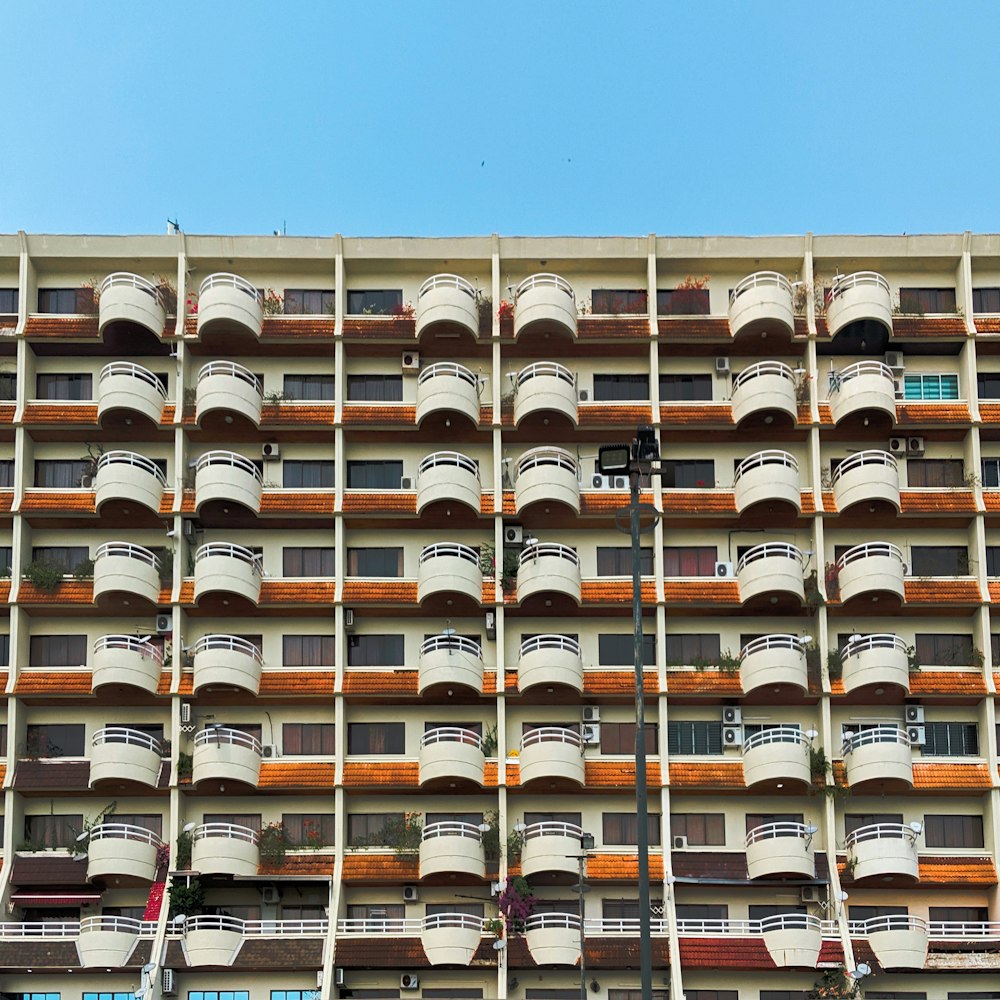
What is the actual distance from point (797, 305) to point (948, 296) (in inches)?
239

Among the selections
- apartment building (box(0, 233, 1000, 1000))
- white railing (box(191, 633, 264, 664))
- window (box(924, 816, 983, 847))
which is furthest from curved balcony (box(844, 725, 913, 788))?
white railing (box(191, 633, 264, 664))

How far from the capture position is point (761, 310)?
206 feet

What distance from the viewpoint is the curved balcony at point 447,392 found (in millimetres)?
62094

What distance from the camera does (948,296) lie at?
66062 mm

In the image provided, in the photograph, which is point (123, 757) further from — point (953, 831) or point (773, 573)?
point (953, 831)

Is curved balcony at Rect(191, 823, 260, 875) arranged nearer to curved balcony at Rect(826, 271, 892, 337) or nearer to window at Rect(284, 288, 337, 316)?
window at Rect(284, 288, 337, 316)

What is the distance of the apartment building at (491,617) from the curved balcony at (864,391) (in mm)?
152

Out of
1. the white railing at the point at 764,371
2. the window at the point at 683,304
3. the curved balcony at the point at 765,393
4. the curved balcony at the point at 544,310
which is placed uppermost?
the window at the point at 683,304

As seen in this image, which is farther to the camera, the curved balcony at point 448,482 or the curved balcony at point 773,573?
the curved balcony at point 448,482

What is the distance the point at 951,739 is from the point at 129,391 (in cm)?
3207

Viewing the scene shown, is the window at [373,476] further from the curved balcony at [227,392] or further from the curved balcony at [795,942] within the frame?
the curved balcony at [795,942]

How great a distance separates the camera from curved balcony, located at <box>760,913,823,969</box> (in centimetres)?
5600

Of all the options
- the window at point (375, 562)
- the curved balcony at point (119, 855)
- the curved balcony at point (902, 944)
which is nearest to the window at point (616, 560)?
the window at point (375, 562)

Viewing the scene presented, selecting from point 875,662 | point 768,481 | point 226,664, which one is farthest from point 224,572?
point 875,662
